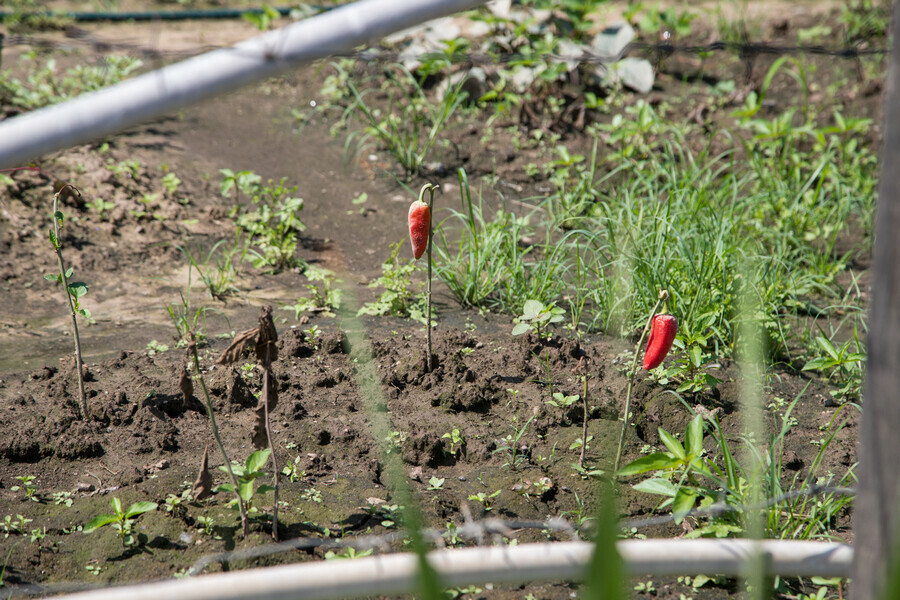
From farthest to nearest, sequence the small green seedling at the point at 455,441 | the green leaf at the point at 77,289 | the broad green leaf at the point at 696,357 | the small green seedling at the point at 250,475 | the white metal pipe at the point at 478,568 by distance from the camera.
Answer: the broad green leaf at the point at 696,357, the small green seedling at the point at 455,441, the green leaf at the point at 77,289, the small green seedling at the point at 250,475, the white metal pipe at the point at 478,568

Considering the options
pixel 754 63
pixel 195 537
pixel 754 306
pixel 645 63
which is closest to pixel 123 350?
pixel 195 537

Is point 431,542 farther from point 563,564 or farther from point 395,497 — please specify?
point 563,564

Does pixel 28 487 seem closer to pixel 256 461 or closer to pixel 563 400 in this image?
pixel 256 461

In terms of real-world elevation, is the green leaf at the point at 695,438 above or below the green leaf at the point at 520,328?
below

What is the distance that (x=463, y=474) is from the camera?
2432 millimetres

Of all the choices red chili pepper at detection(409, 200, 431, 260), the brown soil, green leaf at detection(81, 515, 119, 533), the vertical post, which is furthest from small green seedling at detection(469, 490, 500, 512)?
the vertical post

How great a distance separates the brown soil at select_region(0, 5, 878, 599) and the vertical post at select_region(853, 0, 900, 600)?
0.68 meters

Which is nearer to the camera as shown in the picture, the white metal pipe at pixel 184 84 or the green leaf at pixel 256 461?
the white metal pipe at pixel 184 84

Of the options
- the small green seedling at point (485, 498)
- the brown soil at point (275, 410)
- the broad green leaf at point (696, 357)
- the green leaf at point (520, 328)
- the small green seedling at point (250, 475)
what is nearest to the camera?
the small green seedling at point (250, 475)

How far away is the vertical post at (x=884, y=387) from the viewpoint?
1.17 metres

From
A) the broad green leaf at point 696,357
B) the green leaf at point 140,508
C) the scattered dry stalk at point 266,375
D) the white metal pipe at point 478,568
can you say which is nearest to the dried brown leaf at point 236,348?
the scattered dry stalk at point 266,375

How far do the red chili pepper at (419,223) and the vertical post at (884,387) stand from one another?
1.58 meters

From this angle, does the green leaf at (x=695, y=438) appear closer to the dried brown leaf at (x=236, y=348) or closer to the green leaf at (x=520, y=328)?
the green leaf at (x=520, y=328)

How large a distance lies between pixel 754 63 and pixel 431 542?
509 cm
